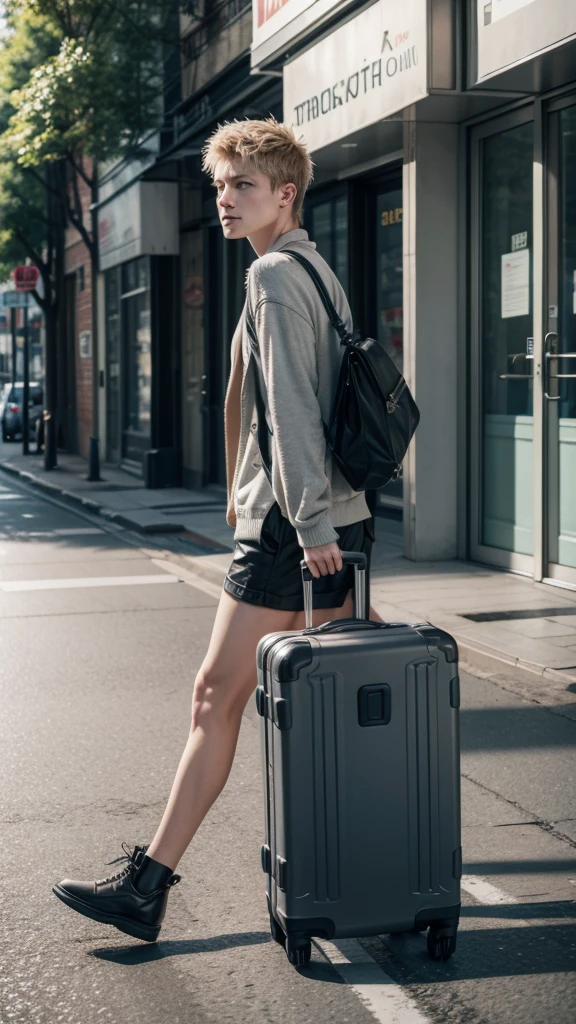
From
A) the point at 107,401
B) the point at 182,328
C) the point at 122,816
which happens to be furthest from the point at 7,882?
the point at 107,401

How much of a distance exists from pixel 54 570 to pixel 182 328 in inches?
331

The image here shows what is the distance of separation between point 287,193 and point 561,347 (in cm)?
575

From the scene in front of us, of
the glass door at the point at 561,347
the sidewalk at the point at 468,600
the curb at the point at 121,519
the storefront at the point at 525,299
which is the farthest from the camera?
the curb at the point at 121,519

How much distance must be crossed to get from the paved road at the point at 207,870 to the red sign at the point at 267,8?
6749 mm

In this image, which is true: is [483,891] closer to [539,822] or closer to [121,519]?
[539,822]

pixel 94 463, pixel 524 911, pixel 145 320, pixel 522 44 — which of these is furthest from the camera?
pixel 145 320

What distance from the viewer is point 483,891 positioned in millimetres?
3932

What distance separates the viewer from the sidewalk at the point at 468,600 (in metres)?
6.72

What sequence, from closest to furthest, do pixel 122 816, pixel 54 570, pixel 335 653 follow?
pixel 335 653
pixel 122 816
pixel 54 570

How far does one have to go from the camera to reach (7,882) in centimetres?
402

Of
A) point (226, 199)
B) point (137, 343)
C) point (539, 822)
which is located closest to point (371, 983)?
→ point (539, 822)

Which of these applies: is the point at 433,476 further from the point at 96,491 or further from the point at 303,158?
the point at 96,491

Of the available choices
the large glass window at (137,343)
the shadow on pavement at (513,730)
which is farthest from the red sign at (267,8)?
the shadow on pavement at (513,730)

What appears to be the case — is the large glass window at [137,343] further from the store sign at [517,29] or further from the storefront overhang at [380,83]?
the store sign at [517,29]
